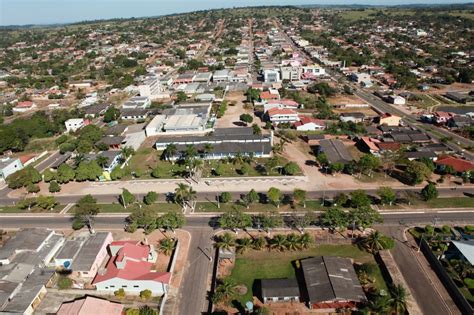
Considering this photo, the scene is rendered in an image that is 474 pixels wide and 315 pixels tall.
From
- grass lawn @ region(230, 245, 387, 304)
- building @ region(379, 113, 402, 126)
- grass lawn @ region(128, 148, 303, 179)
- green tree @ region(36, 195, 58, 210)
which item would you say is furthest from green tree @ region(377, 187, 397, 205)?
green tree @ region(36, 195, 58, 210)

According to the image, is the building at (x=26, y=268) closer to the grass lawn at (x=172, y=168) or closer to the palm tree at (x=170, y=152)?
the grass lawn at (x=172, y=168)

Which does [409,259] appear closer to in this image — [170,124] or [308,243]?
[308,243]

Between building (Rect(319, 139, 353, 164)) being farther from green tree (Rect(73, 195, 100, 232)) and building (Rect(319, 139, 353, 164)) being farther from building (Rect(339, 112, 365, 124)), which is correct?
green tree (Rect(73, 195, 100, 232))

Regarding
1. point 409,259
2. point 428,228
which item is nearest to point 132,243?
point 409,259

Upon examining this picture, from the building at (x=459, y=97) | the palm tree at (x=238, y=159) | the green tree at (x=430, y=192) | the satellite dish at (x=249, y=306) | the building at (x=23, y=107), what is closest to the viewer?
the satellite dish at (x=249, y=306)

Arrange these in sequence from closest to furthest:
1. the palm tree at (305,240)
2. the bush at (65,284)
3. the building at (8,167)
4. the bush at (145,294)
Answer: the bush at (145,294)
the bush at (65,284)
the palm tree at (305,240)
the building at (8,167)

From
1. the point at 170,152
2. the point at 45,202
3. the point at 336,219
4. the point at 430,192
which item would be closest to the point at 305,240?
the point at 336,219

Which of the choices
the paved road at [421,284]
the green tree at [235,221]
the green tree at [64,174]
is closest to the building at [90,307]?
the green tree at [235,221]

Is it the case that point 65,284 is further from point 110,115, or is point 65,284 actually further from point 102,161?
point 110,115
